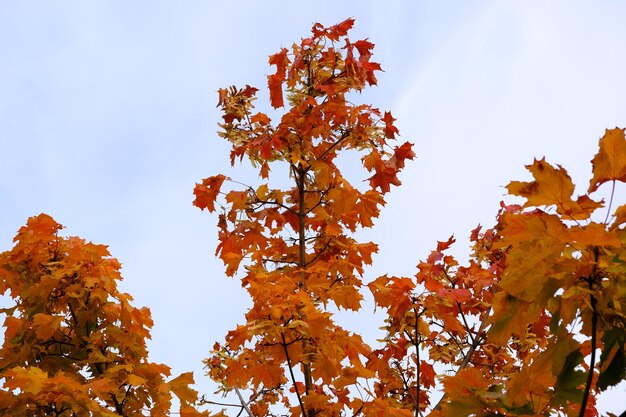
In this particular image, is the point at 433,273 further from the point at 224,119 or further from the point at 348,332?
the point at 224,119

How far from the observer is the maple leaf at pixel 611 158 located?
2057 mm

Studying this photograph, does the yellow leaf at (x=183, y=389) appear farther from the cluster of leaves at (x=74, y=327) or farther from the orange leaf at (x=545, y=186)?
the orange leaf at (x=545, y=186)

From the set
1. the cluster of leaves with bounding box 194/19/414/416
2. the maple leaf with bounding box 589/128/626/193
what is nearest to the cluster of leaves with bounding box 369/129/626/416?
the maple leaf with bounding box 589/128/626/193

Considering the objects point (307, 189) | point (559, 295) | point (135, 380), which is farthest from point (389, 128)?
point (559, 295)

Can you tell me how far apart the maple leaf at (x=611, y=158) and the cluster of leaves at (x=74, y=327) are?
3.37m

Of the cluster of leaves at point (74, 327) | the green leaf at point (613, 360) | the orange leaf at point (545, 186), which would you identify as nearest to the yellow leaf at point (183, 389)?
the cluster of leaves at point (74, 327)

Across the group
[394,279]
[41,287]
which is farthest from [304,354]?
[41,287]

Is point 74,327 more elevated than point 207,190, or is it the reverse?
point 207,190

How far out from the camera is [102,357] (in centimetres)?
473

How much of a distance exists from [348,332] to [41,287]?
2344mm

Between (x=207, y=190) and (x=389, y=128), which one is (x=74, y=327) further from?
(x=389, y=128)

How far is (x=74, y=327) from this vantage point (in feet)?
16.7

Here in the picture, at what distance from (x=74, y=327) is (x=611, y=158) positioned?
4.28 m

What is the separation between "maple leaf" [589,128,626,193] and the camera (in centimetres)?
206
